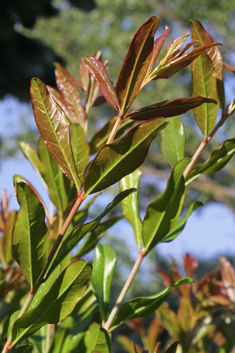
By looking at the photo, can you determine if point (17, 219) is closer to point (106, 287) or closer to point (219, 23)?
point (106, 287)

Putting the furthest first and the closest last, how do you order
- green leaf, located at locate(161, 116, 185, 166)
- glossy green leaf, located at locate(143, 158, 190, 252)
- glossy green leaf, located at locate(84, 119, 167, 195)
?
1. green leaf, located at locate(161, 116, 185, 166)
2. glossy green leaf, located at locate(143, 158, 190, 252)
3. glossy green leaf, located at locate(84, 119, 167, 195)

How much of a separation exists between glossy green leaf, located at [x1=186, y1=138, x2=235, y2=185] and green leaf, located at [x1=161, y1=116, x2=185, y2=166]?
2.5 inches

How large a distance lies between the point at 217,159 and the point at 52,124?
288 millimetres

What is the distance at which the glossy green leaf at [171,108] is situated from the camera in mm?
441

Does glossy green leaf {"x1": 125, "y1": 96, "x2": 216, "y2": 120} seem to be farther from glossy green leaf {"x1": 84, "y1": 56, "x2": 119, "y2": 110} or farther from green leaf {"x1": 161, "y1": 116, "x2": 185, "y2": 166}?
green leaf {"x1": 161, "y1": 116, "x2": 185, "y2": 166}

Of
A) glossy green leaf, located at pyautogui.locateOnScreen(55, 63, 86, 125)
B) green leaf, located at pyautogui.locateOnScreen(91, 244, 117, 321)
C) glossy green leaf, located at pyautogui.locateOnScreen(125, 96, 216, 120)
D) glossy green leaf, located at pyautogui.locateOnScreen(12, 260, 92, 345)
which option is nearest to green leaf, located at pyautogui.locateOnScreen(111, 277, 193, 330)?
green leaf, located at pyautogui.locateOnScreen(91, 244, 117, 321)

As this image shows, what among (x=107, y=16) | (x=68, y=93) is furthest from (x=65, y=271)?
(x=107, y=16)

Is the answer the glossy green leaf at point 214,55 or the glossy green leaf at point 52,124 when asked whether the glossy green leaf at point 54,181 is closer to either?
the glossy green leaf at point 52,124

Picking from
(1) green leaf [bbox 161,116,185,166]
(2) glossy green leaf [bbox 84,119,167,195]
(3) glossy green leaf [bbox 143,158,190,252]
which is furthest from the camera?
(1) green leaf [bbox 161,116,185,166]

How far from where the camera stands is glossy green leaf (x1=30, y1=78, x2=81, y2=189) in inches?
17.7

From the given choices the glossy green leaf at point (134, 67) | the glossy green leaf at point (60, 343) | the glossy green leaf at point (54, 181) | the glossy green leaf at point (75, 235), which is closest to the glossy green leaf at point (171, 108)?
the glossy green leaf at point (134, 67)

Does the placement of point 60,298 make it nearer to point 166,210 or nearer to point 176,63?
point 166,210

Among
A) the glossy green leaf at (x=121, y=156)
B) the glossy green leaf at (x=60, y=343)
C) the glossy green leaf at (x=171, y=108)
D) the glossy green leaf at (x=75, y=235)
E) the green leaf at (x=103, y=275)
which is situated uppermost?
the glossy green leaf at (x=171, y=108)

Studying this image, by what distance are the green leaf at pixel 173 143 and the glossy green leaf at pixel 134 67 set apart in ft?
0.68
